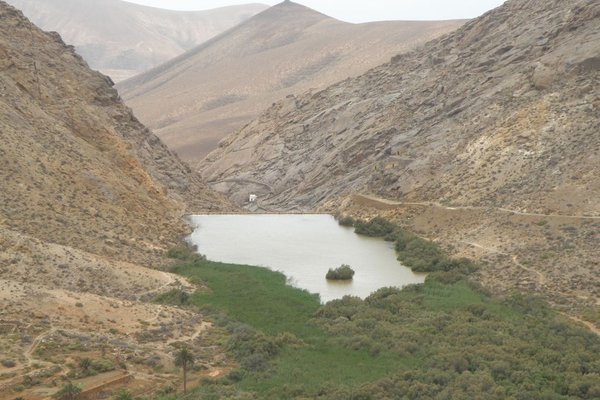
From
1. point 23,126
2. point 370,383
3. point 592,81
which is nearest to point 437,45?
point 592,81

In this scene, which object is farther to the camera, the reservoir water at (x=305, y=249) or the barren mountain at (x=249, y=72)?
the barren mountain at (x=249, y=72)

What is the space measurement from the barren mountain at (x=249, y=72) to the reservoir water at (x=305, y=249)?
53.2m

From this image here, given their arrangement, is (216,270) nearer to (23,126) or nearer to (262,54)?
(23,126)

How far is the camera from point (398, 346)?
20859 millimetres

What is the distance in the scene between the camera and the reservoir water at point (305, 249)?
3020 centimetres

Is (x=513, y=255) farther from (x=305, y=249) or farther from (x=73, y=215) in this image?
(x=73, y=215)

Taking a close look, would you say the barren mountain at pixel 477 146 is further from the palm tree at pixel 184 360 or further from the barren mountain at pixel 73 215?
the palm tree at pixel 184 360

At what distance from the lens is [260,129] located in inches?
2857

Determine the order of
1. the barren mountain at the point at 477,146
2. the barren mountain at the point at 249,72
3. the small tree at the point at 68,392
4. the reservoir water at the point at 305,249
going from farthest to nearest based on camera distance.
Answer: the barren mountain at the point at 249,72, the barren mountain at the point at 477,146, the reservoir water at the point at 305,249, the small tree at the point at 68,392

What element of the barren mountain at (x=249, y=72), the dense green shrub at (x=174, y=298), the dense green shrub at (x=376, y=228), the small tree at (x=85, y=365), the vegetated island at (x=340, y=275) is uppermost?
the barren mountain at (x=249, y=72)

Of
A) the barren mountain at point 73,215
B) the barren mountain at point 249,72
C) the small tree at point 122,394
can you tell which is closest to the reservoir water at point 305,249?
the barren mountain at point 73,215

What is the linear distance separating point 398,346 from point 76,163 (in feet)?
64.3

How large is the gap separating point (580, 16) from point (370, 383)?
34549 millimetres

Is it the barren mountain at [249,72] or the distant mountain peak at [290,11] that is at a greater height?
the distant mountain peak at [290,11]
